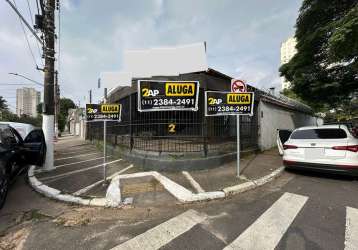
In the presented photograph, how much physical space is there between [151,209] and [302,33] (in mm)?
13614

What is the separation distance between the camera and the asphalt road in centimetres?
289

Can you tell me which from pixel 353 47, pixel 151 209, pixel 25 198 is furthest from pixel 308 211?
pixel 353 47

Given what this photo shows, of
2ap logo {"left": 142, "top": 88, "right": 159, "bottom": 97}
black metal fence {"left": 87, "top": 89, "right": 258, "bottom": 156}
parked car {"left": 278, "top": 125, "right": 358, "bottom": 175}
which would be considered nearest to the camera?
parked car {"left": 278, "top": 125, "right": 358, "bottom": 175}

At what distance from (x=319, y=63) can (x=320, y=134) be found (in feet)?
27.4

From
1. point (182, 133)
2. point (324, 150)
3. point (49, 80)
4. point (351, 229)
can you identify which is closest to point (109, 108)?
point (182, 133)

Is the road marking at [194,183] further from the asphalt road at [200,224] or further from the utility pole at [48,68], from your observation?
the utility pole at [48,68]

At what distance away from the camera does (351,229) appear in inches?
123

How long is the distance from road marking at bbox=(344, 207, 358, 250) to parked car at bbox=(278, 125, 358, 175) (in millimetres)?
1797

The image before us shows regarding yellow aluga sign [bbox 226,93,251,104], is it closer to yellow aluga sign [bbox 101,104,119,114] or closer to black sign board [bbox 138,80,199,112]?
black sign board [bbox 138,80,199,112]

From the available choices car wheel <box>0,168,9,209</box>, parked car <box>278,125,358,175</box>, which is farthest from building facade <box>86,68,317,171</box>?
car wheel <box>0,168,9,209</box>

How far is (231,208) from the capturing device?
Answer: 403 cm

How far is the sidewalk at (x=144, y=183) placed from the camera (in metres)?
4.54

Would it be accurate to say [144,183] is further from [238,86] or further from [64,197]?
[238,86]

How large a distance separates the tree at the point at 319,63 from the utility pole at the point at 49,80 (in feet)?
39.6
